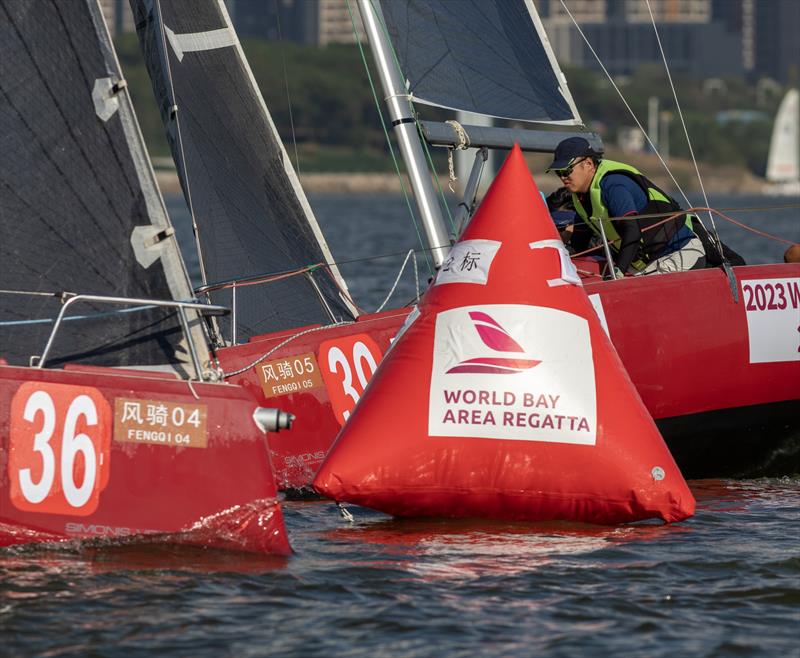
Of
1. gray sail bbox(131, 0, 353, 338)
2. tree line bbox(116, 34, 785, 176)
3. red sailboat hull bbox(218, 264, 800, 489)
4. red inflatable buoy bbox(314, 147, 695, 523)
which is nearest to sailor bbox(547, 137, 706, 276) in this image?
red sailboat hull bbox(218, 264, 800, 489)

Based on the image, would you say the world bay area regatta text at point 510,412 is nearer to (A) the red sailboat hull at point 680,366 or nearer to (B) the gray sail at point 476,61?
(A) the red sailboat hull at point 680,366

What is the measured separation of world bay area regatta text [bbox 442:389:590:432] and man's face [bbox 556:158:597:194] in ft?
6.67

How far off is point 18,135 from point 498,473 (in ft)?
7.36

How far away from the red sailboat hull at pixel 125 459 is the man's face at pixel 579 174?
286 cm

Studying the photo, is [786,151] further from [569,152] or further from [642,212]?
[569,152]

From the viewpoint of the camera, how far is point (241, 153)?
8.84m

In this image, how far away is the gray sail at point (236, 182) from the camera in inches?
339

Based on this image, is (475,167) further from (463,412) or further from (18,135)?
(18,135)

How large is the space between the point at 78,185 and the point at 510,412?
187cm

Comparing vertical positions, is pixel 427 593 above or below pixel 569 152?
below

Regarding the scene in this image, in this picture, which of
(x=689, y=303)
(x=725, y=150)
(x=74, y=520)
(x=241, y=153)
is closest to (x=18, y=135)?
(x=74, y=520)

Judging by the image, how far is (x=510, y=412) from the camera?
6.46 meters

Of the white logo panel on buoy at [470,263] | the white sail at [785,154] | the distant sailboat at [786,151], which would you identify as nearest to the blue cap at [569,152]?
the white logo panel on buoy at [470,263]

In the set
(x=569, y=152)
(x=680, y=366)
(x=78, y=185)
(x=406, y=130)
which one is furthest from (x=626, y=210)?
(x=78, y=185)
